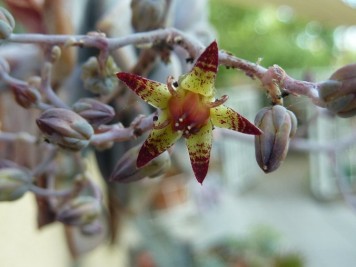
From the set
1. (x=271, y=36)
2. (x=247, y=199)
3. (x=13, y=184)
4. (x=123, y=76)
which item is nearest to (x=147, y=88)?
(x=123, y=76)

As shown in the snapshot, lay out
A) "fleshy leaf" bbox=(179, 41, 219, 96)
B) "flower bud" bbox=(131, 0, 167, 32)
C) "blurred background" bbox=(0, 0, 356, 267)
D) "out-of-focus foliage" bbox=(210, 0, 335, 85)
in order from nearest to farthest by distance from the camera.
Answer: "fleshy leaf" bbox=(179, 41, 219, 96) → "flower bud" bbox=(131, 0, 167, 32) → "blurred background" bbox=(0, 0, 356, 267) → "out-of-focus foliage" bbox=(210, 0, 335, 85)

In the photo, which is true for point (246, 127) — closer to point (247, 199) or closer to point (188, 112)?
point (188, 112)

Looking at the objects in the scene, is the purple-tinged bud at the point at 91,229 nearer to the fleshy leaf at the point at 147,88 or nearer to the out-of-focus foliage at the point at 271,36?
the fleshy leaf at the point at 147,88

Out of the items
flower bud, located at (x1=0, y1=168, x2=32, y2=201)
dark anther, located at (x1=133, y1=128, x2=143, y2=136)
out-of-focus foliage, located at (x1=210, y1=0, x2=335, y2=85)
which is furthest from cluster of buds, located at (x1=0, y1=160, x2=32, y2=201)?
out-of-focus foliage, located at (x1=210, y1=0, x2=335, y2=85)

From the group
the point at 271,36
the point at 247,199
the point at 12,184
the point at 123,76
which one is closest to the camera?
the point at 123,76

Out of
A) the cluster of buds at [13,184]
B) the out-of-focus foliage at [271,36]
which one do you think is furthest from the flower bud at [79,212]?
the out-of-focus foliage at [271,36]

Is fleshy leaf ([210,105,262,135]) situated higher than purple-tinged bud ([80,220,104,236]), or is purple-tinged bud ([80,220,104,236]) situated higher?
fleshy leaf ([210,105,262,135])

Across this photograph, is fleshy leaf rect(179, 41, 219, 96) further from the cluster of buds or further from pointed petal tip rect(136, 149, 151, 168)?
the cluster of buds
